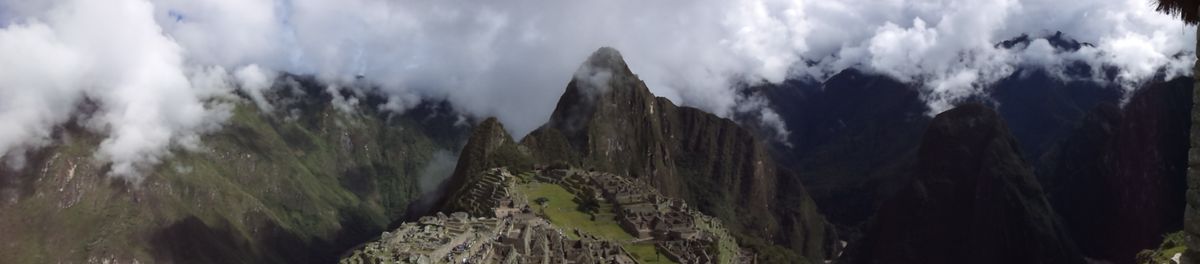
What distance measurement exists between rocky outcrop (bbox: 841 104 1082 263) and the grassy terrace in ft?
241

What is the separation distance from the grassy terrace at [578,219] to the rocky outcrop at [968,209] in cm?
7354

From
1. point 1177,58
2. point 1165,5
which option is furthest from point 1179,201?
point 1165,5

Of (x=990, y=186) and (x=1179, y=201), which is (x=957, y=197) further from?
(x=1179, y=201)

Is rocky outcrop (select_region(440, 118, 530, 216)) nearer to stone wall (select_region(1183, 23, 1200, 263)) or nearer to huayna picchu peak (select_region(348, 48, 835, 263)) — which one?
huayna picchu peak (select_region(348, 48, 835, 263))

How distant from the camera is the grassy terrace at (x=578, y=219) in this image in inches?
2960

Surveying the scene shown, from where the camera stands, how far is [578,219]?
3435 inches

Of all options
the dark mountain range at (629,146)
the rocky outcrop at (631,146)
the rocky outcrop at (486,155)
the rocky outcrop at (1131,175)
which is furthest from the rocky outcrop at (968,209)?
the rocky outcrop at (486,155)

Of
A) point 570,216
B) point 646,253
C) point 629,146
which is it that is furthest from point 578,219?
point 629,146

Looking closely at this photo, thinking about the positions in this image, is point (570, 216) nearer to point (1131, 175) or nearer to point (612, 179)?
point (612, 179)

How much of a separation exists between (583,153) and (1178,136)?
100m

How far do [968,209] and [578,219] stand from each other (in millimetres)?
97948

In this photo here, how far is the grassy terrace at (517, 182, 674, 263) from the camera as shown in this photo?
7519 cm

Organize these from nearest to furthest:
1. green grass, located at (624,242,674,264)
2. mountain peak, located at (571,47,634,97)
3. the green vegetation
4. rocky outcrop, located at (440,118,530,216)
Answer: the green vegetation < green grass, located at (624,242,674,264) < rocky outcrop, located at (440,118,530,216) < mountain peak, located at (571,47,634,97)

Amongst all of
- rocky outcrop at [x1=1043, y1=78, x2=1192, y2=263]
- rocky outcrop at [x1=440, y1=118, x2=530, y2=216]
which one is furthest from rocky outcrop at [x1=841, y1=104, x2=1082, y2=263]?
rocky outcrop at [x1=440, y1=118, x2=530, y2=216]
